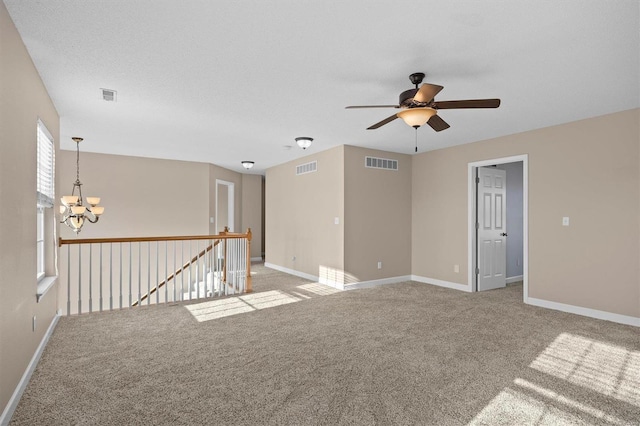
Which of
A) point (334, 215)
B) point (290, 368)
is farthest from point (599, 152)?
point (290, 368)

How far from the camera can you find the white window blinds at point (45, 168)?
3434 millimetres

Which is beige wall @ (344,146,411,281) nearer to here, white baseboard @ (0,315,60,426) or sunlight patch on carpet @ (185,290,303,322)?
sunlight patch on carpet @ (185,290,303,322)

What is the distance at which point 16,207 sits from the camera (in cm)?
246

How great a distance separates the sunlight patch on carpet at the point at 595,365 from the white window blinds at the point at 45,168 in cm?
496

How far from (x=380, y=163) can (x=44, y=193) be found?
510 cm

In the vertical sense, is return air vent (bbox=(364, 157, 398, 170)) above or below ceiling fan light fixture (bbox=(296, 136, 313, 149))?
below

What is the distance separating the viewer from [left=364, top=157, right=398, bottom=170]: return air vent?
6.39 metres

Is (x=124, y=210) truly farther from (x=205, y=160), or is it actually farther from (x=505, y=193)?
(x=505, y=193)

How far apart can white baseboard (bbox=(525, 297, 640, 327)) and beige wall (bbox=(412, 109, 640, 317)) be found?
0.18 ft

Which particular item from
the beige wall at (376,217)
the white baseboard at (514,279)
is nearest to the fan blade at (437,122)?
the beige wall at (376,217)

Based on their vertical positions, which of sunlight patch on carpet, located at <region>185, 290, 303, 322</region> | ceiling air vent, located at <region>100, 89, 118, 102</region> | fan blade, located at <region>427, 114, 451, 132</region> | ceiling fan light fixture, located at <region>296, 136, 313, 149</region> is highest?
ceiling air vent, located at <region>100, 89, 118, 102</region>

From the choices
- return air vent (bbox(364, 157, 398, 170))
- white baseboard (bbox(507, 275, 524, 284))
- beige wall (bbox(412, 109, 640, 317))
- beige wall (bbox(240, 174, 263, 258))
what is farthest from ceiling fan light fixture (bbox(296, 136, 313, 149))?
beige wall (bbox(240, 174, 263, 258))

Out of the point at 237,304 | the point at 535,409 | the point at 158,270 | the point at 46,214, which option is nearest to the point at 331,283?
the point at 237,304

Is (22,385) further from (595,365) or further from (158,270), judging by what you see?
(595,365)
